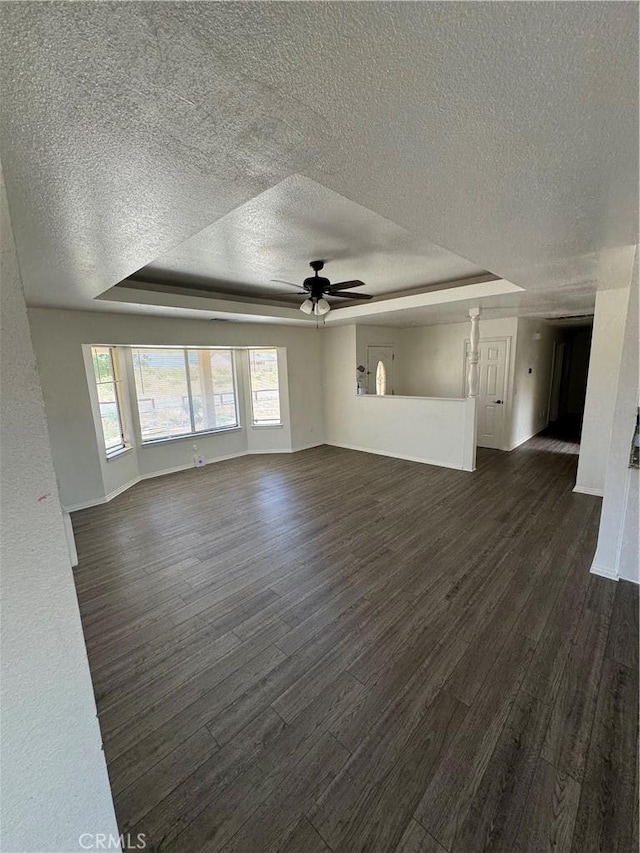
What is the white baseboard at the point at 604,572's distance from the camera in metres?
2.59

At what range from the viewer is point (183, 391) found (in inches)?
223

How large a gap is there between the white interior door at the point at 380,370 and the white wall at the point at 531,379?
2.35 metres

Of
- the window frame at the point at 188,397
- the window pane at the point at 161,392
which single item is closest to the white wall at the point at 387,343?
the window frame at the point at 188,397

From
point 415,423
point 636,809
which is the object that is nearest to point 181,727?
point 636,809

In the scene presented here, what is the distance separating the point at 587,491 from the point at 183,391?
5912mm

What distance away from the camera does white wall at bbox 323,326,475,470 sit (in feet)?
17.1

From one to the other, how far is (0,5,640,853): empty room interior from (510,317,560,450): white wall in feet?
6.12

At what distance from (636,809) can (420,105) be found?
260 centimetres

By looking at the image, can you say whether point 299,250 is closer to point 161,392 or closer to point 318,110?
point 318,110

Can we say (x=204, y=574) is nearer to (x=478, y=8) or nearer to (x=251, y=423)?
(x=478, y=8)

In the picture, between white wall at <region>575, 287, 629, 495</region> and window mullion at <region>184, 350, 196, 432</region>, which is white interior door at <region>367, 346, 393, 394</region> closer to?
window mullion at <region>184, 350, 196, 432</region>

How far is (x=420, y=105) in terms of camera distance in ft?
3.37

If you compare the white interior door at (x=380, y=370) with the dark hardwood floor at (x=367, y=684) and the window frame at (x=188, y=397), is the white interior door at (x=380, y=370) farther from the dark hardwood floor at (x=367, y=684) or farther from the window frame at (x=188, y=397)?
the dark hardwood floor at (x=367, y=684)

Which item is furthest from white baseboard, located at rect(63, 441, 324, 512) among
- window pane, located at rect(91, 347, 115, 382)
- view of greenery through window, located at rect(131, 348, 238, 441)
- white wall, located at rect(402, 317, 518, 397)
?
white wall, located at rect(402, 317, 518, 397)
